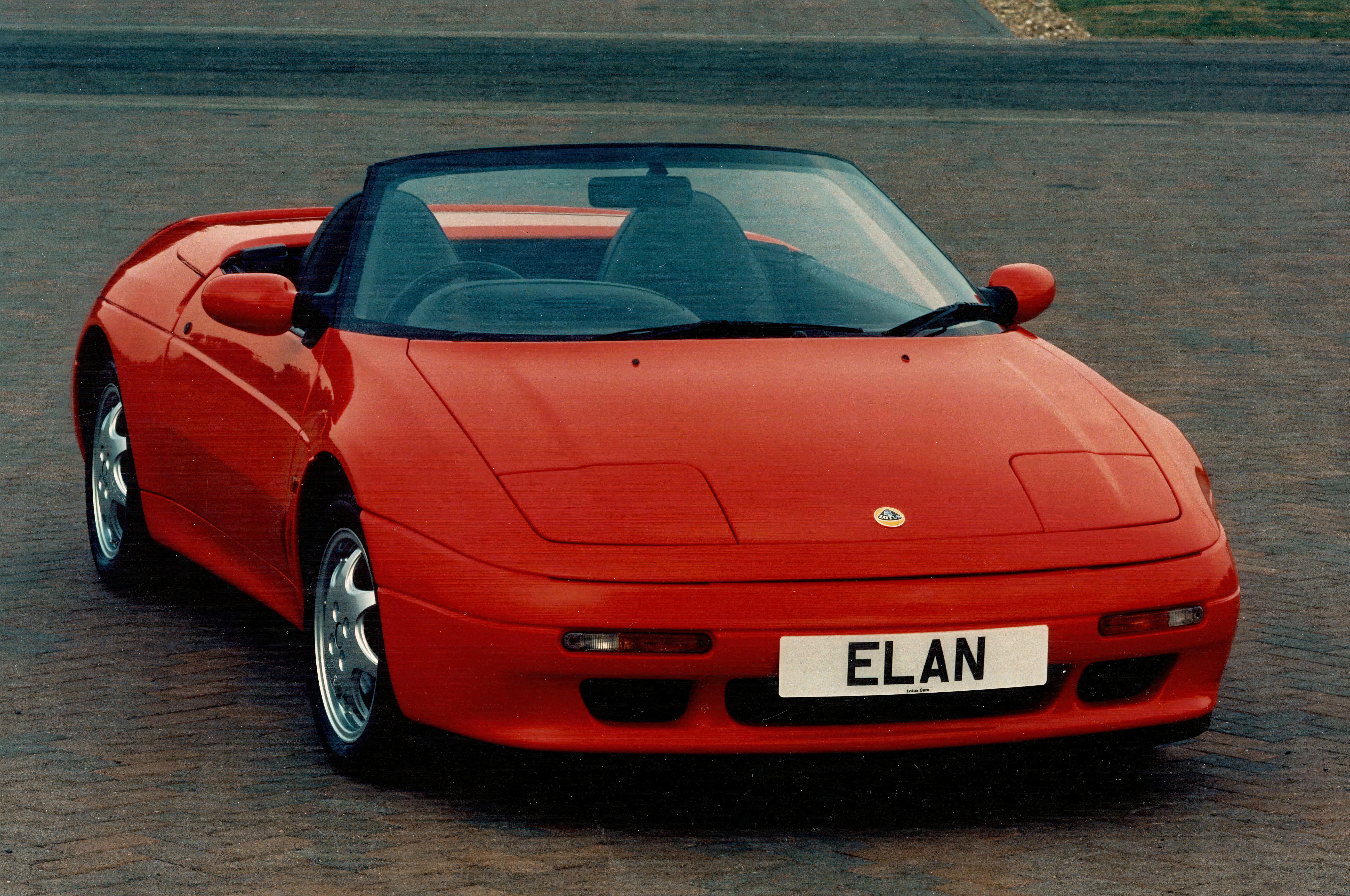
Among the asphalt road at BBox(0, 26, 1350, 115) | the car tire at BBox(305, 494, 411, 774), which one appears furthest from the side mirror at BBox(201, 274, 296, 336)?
the asphalt road at BBox(0, 26, 1350, 115)

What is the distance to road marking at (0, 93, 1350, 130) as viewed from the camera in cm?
1922

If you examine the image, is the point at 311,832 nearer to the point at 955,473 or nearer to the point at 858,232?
the point at 955,473

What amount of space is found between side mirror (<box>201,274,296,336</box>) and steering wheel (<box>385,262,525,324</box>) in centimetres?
25

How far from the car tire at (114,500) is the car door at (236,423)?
11.7 inches

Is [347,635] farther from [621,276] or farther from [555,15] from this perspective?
[555,15]

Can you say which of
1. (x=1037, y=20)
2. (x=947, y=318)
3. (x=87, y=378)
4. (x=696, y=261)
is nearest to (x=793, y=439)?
(x=947, y=318)

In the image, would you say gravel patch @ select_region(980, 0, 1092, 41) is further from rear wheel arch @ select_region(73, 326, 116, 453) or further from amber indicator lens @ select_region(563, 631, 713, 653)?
amber indicator lens @ select_region(563, 631, 713, 653)

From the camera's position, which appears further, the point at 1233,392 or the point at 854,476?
the point at 1233,392

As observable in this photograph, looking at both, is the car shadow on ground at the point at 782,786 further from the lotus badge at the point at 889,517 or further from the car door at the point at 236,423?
the car door at the point at 236,423

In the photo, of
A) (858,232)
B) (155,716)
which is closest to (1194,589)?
(858,232)

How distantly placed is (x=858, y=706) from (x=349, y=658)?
1129mm

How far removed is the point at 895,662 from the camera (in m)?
3.24

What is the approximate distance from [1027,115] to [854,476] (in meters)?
17.2

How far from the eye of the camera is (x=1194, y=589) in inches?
136
